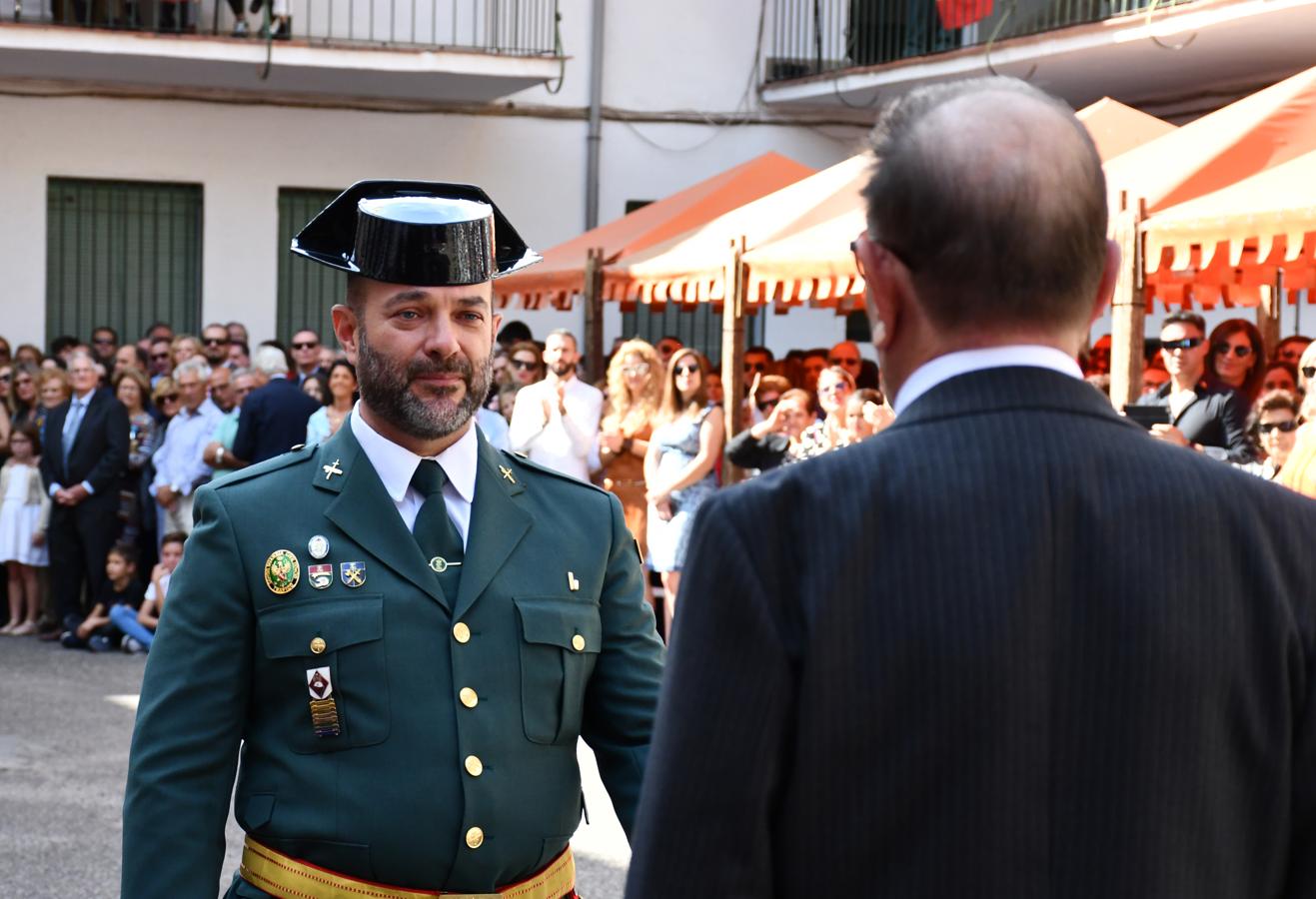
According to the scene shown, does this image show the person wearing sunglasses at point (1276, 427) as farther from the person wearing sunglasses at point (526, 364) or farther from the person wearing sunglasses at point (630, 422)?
the person wearing sunglasses at point (526, 364)

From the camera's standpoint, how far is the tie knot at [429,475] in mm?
2824

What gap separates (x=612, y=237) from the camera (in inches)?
538

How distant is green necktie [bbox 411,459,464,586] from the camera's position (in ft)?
9.04

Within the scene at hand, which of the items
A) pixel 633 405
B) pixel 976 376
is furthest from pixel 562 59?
pixel 976 376

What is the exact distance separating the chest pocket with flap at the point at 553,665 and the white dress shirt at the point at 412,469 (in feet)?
0.55

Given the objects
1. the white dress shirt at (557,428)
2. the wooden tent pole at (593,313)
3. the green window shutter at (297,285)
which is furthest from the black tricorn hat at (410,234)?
the green window shutter at (297,285)

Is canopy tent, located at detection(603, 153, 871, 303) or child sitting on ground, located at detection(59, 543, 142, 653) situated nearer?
canopy tent, located at detection(603, 153, 871, 303)

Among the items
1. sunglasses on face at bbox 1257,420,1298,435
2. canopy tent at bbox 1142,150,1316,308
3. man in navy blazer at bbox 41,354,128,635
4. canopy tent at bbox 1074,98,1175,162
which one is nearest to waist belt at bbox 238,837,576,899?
sunglasses on face at bbox 1257,420,1298,435

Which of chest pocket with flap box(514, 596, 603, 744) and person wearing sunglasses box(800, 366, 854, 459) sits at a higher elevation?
person wearing sunglasses box(800, 366, 854, 459)

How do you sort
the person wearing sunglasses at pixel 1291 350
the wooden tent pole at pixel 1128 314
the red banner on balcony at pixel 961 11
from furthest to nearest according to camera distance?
the red banner on balcony at pixel 961 11 → the person wearing sunglasses at pixel 1291 350 → the wooden tent pole at pixel 1128 314

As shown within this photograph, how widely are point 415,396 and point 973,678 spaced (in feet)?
4.55

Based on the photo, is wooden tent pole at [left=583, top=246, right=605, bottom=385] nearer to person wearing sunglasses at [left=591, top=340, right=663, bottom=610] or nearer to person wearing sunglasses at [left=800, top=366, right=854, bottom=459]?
person wearing sunglasses at [left=591, top=340, right=663, bottom=610]

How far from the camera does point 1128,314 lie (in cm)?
805

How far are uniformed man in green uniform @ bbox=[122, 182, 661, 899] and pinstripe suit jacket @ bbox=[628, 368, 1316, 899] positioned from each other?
102 centimetres
